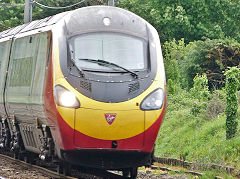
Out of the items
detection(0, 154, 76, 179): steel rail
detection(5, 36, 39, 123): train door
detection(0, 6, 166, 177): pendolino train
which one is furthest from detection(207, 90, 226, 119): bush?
detection(0, 6, 166, 177): pendolino train

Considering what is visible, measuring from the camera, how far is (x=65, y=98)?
11.0 meters

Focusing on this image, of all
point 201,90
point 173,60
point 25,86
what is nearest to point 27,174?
point 25,86

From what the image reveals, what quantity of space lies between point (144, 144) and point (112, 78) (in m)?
1.31

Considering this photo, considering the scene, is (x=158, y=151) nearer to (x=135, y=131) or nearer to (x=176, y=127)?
(x=176, y=127)

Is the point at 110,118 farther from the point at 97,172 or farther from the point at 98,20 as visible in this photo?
the point at 97,172

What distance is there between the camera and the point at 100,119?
1101 cm

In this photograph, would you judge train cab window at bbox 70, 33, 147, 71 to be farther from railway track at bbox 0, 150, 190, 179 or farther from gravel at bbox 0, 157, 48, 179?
gravel at bbox 0, 157, 48, 179

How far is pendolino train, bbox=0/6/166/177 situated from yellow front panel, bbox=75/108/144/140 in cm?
2

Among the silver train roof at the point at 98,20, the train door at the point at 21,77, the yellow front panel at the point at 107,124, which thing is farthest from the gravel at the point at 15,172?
the silver train roof at the point at 98,20

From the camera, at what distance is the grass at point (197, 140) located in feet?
47.2

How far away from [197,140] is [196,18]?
20371 mm

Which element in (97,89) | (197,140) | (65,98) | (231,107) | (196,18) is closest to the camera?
(65,98)

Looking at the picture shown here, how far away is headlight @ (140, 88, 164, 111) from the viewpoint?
37.2 ft

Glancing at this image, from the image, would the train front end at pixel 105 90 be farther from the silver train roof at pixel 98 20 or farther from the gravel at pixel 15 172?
the gravel at pixel 15 172
